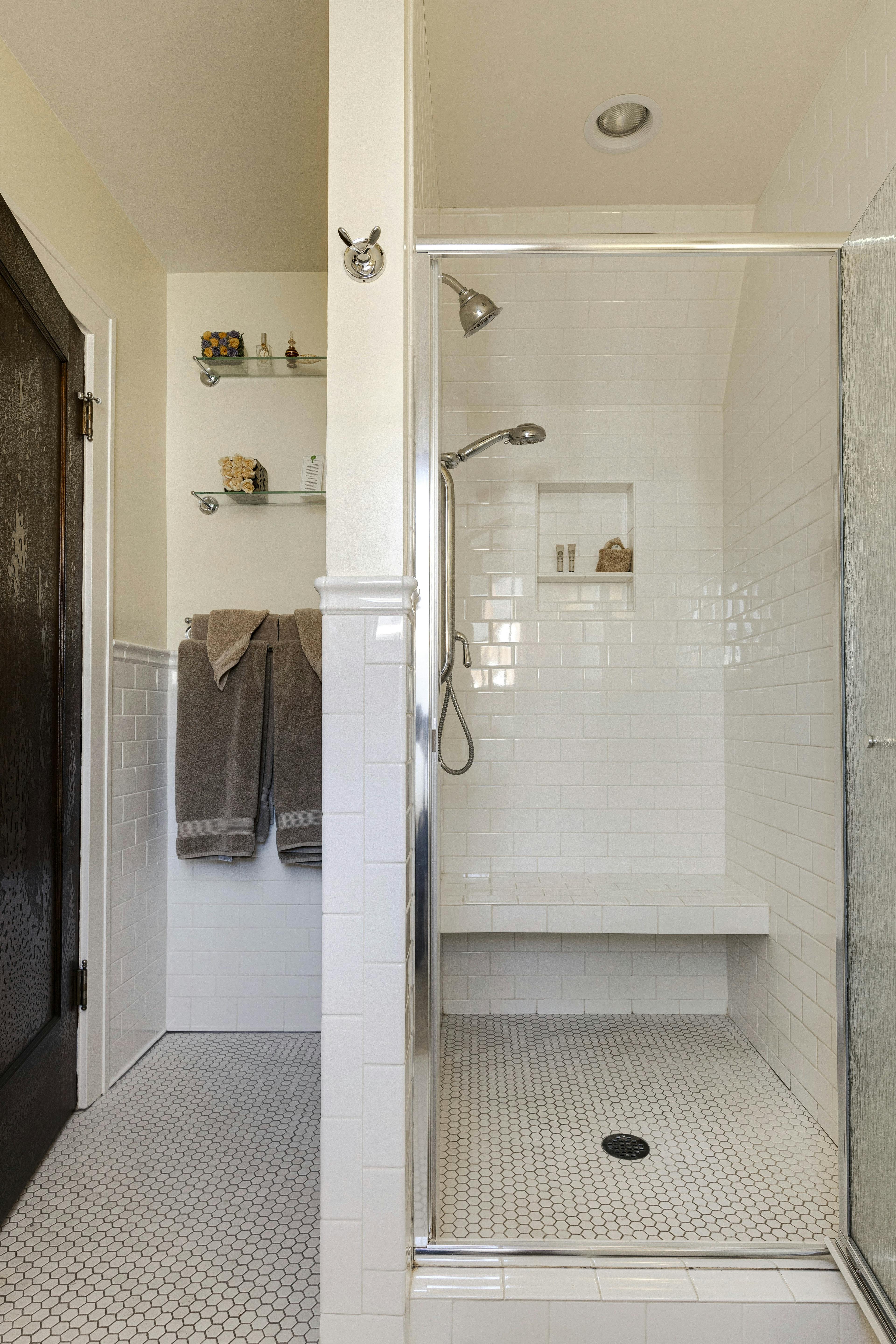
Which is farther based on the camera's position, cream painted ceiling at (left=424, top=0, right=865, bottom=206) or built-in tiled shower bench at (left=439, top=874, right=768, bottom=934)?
built-in tiled shower bench at (left=439, top=874, right=768, bottom=934)

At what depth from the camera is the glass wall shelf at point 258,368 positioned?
9.17ft

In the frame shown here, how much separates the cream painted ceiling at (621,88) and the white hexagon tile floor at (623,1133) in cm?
255

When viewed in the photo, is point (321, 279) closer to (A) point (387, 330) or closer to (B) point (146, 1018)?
(A) point (387, 330)

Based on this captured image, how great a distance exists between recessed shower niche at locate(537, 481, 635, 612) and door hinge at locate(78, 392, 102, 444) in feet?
4.71

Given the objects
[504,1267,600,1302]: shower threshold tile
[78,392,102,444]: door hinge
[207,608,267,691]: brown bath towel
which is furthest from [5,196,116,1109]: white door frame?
[504,1267,600,1302]: shower threshold tile

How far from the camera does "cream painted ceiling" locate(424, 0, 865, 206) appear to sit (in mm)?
1932

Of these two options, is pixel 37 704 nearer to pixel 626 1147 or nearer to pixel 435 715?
pixel 435 715

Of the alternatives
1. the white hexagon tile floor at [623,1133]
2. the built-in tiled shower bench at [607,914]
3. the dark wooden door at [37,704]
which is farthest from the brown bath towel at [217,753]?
the white hexagon tile floor at [623,1133]

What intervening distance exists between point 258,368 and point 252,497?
1.47 feet

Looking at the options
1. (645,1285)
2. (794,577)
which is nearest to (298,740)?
(794,577)

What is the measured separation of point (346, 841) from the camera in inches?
52.1

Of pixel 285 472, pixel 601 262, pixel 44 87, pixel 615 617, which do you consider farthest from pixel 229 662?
pixel 601 262

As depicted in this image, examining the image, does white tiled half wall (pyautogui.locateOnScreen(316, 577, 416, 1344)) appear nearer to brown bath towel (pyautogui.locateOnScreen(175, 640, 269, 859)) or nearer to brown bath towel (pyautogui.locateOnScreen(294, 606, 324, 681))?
brown bath towel (pyautogui.locateOnScreen(294, 606, 324, 681))

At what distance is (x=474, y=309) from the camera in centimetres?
207
